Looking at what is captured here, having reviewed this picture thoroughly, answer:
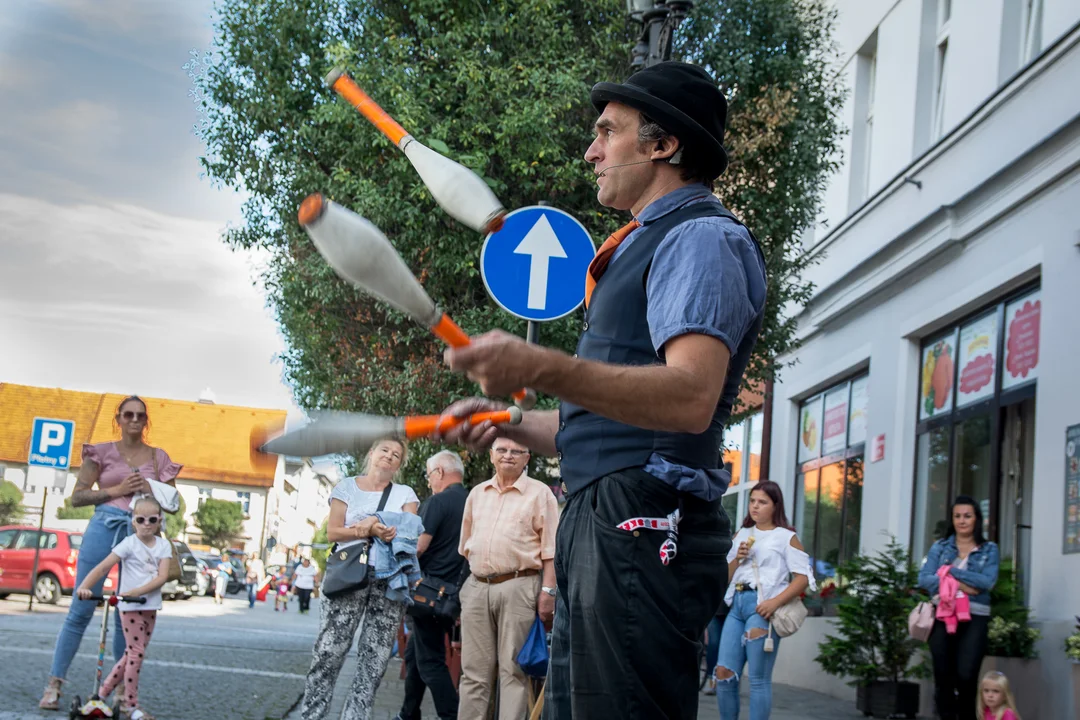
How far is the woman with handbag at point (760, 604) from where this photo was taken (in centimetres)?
959

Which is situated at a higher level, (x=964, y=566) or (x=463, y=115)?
(x=463, y=115)

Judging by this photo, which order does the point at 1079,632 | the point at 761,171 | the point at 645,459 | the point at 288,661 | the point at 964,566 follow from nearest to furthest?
1. the point at 645,459
2. the point at 1079,632
3. the point at 964,566
4. the point at 288,661
5. the point at 761,171

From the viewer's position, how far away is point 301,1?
616 inches

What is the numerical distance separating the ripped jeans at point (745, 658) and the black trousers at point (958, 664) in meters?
1.64

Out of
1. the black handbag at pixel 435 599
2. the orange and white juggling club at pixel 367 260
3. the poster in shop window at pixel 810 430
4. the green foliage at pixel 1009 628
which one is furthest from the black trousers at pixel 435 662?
the poster in shop window at pixel 810 430

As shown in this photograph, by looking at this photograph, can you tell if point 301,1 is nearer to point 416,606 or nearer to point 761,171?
point 761,171

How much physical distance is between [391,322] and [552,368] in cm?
1321

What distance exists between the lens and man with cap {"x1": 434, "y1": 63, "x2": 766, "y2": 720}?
8.58 feet

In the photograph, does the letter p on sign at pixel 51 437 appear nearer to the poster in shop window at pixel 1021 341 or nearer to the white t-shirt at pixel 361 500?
the white t-shirt at pixel 361 500

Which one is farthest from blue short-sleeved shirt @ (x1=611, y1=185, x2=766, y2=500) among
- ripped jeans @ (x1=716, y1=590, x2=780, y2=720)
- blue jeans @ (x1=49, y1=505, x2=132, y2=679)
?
ripped jeans @ (x1=716, y1=590, x2=780, y2=720)

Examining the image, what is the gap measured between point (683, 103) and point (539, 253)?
187 inches

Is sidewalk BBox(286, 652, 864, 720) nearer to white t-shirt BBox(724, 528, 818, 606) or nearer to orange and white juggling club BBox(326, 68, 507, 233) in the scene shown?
white t-shirt BBox(724, 528, 818, 606)

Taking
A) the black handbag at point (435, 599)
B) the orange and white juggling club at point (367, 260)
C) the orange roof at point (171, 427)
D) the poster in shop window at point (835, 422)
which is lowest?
the black handbag at point (435, 599)

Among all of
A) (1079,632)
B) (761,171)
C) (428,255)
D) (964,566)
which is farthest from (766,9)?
(1079,632)
